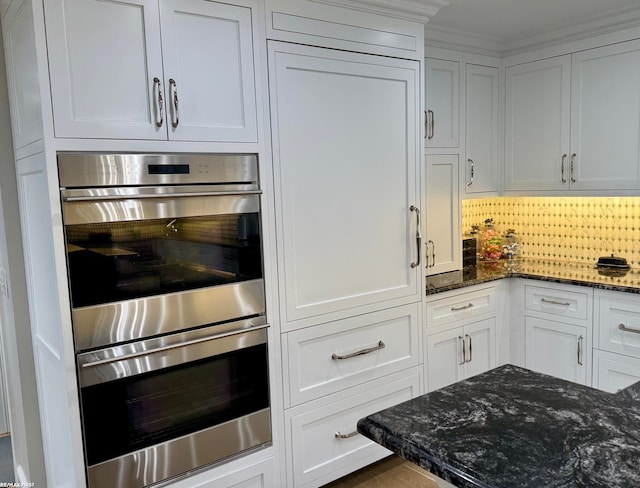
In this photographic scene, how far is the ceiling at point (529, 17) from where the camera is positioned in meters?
2.70

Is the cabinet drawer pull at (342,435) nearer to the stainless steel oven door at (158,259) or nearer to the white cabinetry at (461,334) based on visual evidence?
the white cabinetry at (461,334)

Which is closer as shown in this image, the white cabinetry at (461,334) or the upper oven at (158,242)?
the upper oven at (158,242)

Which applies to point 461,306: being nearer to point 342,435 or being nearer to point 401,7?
point 342,435

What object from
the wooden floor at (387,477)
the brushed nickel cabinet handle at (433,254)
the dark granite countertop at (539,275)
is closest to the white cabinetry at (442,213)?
the brushed nickel cabinet handle at (433,254)

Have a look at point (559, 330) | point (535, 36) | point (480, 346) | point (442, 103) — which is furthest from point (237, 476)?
point (535, 36)

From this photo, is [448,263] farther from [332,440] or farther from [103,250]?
[103,250]

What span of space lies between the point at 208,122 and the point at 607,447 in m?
1.61

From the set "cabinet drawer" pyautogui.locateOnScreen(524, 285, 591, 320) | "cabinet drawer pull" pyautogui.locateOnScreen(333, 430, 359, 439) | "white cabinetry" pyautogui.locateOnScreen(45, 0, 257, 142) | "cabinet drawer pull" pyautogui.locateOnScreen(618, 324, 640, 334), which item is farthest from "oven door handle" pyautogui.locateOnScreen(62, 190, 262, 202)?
"cabinet drawer pull" pyautogui.locateOnScreen(618, 324, 640, 334)

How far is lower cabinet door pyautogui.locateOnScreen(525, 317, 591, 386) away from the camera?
9.73 feet

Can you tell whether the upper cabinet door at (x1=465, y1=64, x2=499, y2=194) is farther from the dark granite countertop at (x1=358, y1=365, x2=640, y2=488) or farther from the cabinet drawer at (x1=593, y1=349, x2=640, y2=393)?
the dark granite countertop at (x1=358, y1=365, x2=640, y2=488)

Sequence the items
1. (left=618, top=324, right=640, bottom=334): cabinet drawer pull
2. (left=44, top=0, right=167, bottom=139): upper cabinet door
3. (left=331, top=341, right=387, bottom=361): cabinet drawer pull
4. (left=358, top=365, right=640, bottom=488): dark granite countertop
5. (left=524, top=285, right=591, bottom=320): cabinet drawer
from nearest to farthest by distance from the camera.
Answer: (left=358, top=365, right=640, bottom=488): dark granite countertop
(left=44, top=0, right=167, bottom=139): upper cabinet door
(left=331, top=341, right=387, bottom=361): cabinet drawer pull
(left=618, top=324, right=640, bottom=334): cabinet drawer pull
(left=524, top=285, right=591, bottom=320): cabinet drawer

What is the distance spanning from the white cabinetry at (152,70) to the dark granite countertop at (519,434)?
128 centimetres

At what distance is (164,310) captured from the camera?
6.18 ft

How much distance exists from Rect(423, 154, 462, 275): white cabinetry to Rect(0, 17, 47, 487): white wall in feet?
7.13
